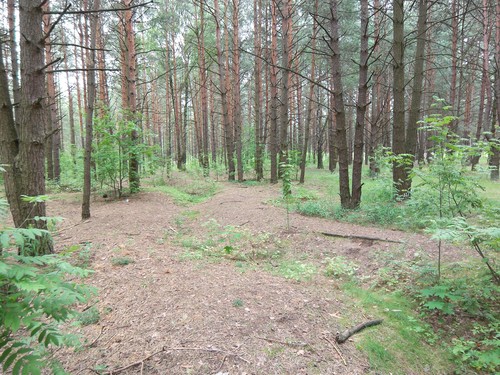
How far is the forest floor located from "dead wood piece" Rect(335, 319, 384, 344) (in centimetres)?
5

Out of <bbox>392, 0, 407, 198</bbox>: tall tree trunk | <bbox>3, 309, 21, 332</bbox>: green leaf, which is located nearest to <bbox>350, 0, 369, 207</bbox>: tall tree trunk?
<bbox>392, 0, 407, 198</bbox>: tall tree trunk

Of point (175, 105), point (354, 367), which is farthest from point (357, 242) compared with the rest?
point (175, 105)

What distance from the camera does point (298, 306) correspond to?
331 cm

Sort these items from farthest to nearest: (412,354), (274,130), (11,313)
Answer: (274,130) < (412,354) < (11,313)

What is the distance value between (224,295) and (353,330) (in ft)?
4.84

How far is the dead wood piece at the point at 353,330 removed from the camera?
279 cm

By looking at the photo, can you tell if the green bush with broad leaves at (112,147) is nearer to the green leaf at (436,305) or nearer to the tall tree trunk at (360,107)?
the tall tree trunk at (360,107)

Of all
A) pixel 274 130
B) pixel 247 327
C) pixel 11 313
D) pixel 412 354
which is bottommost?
pixel 412 354

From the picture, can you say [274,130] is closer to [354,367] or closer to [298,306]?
[298,306]

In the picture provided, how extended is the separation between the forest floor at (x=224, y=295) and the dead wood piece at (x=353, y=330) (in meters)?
0.05

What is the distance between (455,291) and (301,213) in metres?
4.49

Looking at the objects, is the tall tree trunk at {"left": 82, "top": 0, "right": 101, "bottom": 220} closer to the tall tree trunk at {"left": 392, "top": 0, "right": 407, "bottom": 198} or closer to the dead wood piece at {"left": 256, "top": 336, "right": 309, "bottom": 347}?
the dead wood piece at {"left": 256, "top": 336, "right": 309, "bottom": 347}

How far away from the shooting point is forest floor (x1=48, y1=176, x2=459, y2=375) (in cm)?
246

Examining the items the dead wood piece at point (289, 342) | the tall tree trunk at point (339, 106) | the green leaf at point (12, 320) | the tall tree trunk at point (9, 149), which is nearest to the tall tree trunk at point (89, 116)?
the tall tree trunk at point (9, 149)
